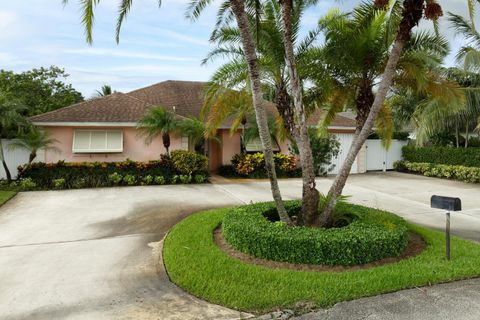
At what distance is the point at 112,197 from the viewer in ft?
38.2

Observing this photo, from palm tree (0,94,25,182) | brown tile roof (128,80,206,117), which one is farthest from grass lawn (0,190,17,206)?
brown tile roof (128,80,206,117)

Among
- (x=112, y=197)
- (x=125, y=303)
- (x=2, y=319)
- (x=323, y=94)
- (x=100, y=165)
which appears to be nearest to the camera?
(x=2, y=319)

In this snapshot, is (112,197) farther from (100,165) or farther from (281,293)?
(281,293)

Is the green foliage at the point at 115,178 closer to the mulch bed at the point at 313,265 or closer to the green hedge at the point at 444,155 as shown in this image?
the mulch bed at the point at 313,265

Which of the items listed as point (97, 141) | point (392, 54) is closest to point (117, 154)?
point (97, 141)

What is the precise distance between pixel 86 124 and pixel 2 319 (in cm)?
1211

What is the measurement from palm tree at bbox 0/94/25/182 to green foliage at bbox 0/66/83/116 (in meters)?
10.6

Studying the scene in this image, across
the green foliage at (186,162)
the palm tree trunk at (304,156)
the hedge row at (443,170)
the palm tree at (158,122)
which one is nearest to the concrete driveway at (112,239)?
the hedge row at (443,170)

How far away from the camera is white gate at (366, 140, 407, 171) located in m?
19.8

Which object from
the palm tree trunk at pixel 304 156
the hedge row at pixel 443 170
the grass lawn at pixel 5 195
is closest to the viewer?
the palm tree trunk at pixel 304 156

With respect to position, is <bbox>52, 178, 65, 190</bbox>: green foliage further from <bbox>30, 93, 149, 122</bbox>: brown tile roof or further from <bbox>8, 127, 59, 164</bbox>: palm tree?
<bbox>30, 93, 149, 122</bbox>: brown tile roof

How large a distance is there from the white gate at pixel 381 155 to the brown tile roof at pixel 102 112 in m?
13.2

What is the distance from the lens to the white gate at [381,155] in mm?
19766

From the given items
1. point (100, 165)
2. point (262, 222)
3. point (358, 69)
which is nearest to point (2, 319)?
point (262, 222)
